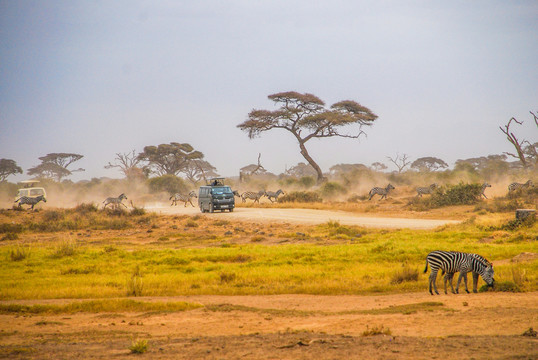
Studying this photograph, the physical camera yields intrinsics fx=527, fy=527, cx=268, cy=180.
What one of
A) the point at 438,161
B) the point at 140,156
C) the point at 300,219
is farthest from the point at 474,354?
the point at 438,161

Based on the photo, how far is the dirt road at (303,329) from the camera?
7711mm

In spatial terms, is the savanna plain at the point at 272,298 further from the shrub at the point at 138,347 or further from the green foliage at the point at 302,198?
the green foliage at the point at 302,198

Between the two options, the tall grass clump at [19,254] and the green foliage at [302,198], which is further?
the green foliage at [302,198]

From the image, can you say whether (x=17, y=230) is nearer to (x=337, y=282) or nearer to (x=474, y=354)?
(x=337, y=282)

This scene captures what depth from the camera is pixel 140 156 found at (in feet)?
256

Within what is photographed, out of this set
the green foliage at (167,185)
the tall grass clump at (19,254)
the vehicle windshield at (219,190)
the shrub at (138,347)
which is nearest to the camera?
the shrub at (138,347)

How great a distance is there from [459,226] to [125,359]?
823 inches

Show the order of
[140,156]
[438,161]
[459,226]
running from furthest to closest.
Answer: [438,161] → [140,156] → [459,226]

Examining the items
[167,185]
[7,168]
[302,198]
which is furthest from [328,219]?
[7,168]

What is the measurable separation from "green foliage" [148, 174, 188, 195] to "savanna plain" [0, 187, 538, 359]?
127 ft

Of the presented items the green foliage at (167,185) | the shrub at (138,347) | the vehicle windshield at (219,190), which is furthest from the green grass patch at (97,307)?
the green foliage at (167,185)

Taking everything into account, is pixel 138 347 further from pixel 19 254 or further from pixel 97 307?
pixel 19 254

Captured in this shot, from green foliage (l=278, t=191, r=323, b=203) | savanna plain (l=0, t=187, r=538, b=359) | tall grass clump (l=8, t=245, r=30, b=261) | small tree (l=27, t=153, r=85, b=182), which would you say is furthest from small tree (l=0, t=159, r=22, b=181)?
tall grass clump (l=8, t=245, r=30, b=261)

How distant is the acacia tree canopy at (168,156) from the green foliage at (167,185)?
1091 centimetres
